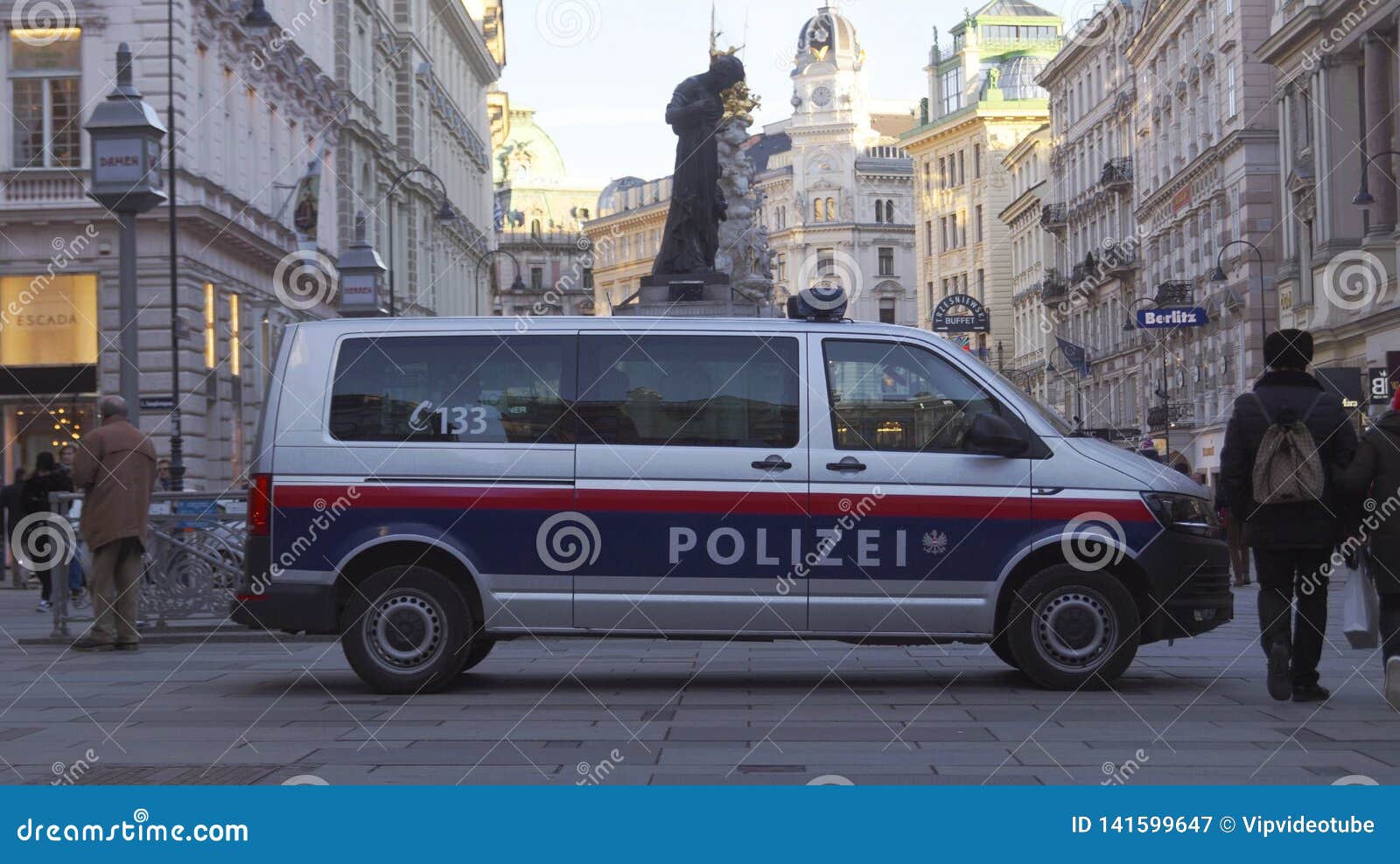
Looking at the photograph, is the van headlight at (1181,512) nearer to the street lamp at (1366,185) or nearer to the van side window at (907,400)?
the van side window at (907,400)

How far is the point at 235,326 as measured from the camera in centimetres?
4225

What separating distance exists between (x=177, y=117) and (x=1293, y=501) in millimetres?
30710

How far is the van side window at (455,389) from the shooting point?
11391mm

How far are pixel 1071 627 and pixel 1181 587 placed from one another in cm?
66

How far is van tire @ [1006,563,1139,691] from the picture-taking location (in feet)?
36.9

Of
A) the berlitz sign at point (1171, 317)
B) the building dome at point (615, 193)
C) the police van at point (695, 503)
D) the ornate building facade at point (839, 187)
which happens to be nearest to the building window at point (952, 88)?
the ornate building facade at point (839, 187)

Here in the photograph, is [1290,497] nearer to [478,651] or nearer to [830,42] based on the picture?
[478,651]

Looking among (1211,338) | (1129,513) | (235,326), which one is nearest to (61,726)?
(1129,513)

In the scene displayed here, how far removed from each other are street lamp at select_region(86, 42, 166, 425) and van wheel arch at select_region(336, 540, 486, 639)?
9.66m

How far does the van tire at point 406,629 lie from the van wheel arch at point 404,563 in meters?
0.05

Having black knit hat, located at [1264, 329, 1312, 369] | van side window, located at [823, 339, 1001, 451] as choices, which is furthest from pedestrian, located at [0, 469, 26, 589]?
black knit hat, located at [1264, 329, 1312, 369]

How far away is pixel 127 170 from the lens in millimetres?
21219

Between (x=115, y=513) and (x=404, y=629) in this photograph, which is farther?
(x=115, y=513)

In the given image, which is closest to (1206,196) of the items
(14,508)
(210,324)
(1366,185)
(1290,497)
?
(1366,185)
